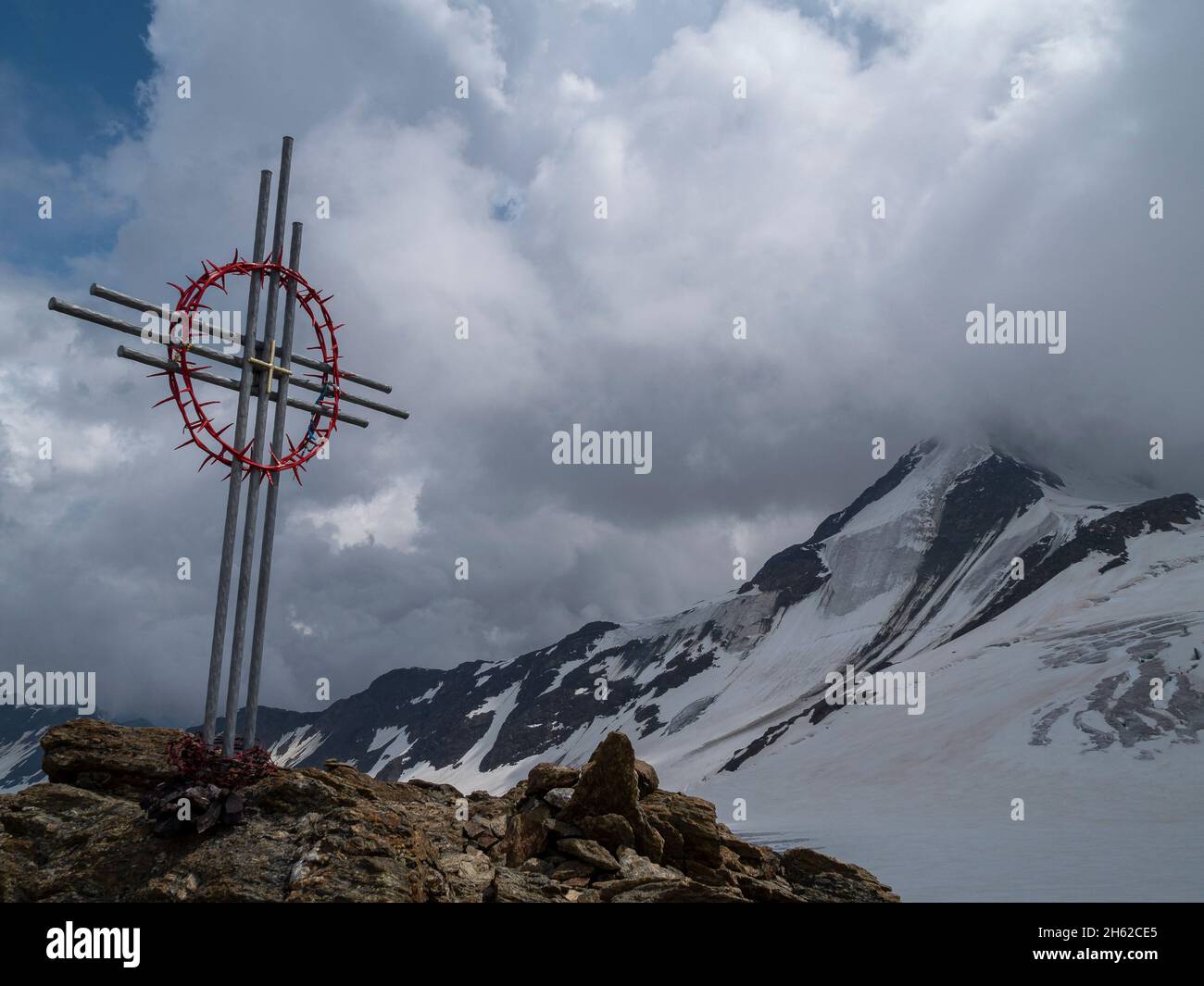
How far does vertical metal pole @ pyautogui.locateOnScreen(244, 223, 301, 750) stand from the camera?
15.4 meters

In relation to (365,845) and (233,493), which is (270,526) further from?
(365,845)

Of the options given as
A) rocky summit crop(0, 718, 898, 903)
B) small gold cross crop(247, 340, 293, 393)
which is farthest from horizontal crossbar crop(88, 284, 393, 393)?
rocky summit crop(0, 718, 898, 903)

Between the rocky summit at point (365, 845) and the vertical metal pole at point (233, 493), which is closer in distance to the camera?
the rocky summit at point (365, 845)

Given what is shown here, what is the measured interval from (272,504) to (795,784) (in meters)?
128

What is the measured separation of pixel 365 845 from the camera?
1320 cm

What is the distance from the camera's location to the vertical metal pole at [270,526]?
15406 millimetres

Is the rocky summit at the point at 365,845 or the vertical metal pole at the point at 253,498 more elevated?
the vertical metal pole at the point at 253,498

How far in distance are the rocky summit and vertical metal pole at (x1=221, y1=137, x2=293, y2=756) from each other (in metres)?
1.46

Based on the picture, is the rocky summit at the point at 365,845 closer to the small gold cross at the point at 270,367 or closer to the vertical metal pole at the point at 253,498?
the vertical metal pole at the point at 253,498

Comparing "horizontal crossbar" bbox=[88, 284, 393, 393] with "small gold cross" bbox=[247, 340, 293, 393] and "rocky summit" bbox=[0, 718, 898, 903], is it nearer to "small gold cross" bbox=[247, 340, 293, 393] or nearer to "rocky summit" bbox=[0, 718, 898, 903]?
"small gold cross" bbox=[247, 340, 293, 393]

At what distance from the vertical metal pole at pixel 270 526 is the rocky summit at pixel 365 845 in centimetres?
146

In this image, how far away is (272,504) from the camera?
16.0m

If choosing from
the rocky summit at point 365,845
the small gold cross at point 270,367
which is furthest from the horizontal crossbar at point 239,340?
the rocky summit at point 365,845
